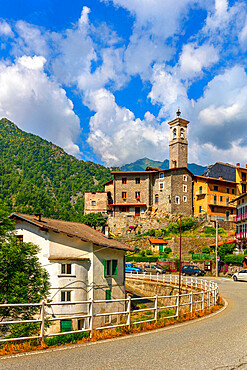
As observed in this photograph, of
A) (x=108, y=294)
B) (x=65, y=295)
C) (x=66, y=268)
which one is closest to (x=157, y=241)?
(x=108, y=294)

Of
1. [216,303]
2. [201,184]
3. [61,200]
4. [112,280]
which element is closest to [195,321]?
[216,303]

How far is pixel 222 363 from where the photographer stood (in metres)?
7.45

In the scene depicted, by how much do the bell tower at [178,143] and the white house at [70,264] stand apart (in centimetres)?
5547

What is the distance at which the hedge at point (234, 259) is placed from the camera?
138 feet

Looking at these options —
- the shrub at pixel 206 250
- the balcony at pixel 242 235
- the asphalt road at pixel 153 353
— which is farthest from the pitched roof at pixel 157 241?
the asphalt road at pixel 153 353

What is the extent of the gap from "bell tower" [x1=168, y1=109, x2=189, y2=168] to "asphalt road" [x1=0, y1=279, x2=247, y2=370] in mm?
70023

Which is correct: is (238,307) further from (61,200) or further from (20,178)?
(20,178)

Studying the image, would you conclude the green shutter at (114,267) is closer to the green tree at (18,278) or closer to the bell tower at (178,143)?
the green tree at (18,278)

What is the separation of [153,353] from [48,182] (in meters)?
184

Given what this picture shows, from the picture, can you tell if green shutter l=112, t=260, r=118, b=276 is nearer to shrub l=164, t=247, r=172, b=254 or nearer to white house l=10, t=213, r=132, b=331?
white house l=10, t=213, r=132, b=331

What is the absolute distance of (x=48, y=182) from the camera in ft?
612

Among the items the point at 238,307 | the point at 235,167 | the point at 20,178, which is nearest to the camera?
the point at 238,307

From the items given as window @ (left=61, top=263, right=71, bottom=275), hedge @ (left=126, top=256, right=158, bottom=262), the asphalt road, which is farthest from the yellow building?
the asphalt road

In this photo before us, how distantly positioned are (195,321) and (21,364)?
341 inches
